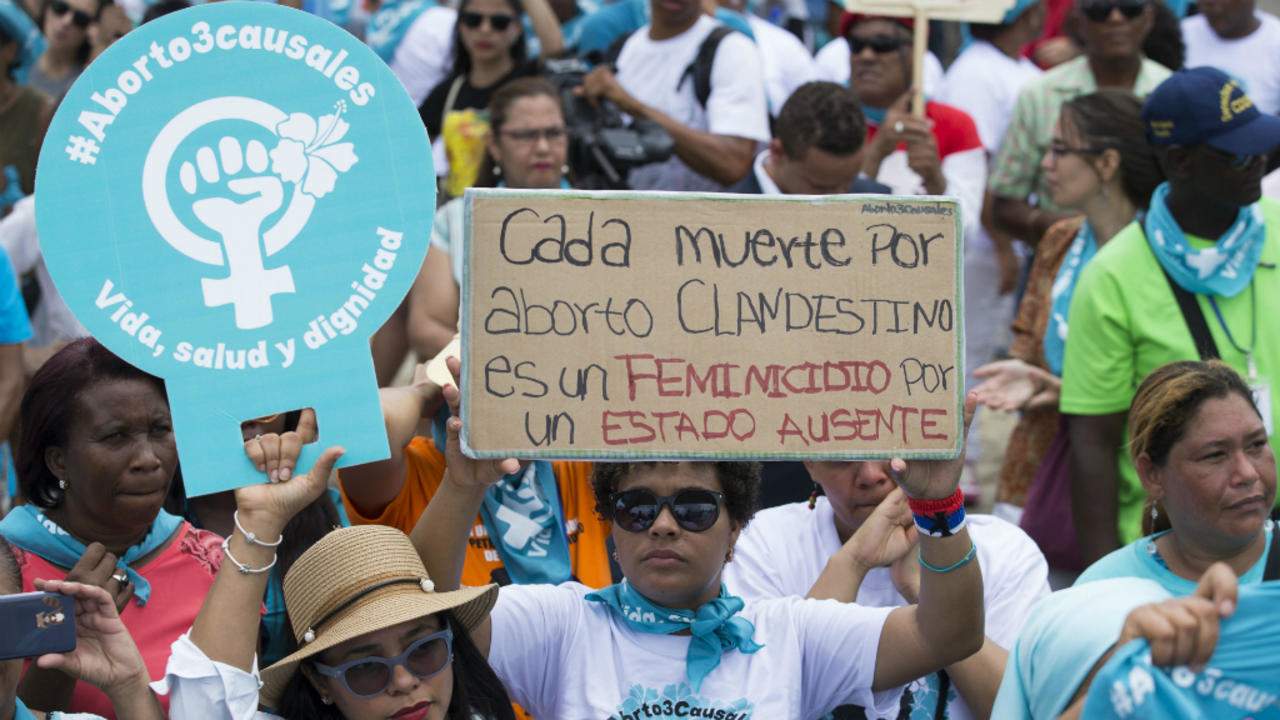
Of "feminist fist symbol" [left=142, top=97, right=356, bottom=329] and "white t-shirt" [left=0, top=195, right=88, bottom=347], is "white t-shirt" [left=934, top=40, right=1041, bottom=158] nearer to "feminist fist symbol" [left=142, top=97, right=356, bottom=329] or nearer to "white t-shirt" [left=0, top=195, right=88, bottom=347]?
"white t-shirt" [left=0, top=195, right=88, bottom=347]

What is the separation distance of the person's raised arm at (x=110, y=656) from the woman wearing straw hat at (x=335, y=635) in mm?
67

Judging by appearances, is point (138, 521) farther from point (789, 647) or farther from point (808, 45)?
point (808, 45)

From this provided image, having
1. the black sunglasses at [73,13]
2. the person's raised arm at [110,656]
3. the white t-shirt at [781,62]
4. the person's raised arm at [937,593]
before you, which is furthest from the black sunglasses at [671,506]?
the black sunglasses at [73,13]

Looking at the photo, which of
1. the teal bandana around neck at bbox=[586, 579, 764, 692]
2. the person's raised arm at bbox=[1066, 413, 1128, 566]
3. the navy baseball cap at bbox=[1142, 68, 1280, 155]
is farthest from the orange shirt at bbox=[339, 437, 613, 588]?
the navy baseball cap at bbox=[1142, 68, 1280, 155]

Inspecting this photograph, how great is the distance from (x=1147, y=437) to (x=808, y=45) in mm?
6677

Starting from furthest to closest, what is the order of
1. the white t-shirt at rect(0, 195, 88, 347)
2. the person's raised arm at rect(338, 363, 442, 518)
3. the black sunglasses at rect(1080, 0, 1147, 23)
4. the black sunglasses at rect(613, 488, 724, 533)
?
the black sunglasses at rect(1080, 0, 1147, 23) < the white t-shirt at rect(0, 195, 88, 347) < the person's raised arm at rect(338, 363, 442, 518) < the black sunglasses at rect(613, 488, 724, 533)

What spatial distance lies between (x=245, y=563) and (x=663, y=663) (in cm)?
81

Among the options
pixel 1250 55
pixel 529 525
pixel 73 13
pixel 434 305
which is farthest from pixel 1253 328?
pixel 73 13

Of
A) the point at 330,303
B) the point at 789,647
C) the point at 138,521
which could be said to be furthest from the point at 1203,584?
the point at 138,521

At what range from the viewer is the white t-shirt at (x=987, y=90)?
23.3ft

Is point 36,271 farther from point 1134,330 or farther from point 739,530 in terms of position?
point 1134,330

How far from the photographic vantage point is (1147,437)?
326cm

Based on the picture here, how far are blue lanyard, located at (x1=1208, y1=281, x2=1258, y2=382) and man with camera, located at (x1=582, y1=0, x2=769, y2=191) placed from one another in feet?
7.72

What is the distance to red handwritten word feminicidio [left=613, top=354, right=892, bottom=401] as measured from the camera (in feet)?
8.52
